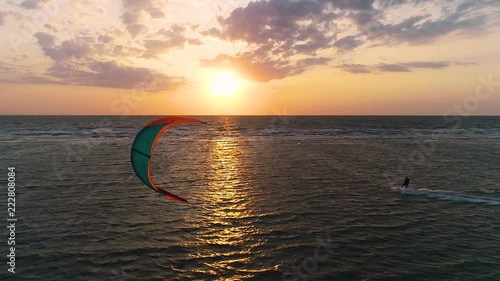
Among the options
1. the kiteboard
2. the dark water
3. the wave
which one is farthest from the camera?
the kiteboard

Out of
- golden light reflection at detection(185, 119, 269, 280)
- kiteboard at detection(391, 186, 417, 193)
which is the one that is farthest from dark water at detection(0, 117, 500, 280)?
kiteboard at detection(391, 186, 417, 193)

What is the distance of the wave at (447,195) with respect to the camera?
963 inches

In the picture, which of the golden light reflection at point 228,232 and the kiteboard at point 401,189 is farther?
the kiteboard at point 401,189

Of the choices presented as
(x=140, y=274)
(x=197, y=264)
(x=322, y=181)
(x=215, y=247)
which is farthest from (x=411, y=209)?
(x=140, y=274)

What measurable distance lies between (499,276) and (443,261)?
206 centimetres

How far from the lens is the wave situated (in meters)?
24.5

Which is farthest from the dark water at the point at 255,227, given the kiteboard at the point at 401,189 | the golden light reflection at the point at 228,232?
the kiteboard at the point at 401,189

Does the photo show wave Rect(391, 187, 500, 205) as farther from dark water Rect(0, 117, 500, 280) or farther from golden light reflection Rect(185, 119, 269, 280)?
golden light reflection Rect(185, 119, 269, 280)

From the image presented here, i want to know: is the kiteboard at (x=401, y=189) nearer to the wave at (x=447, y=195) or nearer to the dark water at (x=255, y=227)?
the wave at (x=447, y=195)

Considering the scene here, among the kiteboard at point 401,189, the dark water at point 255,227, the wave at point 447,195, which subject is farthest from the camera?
the kiteboard at point 401,189

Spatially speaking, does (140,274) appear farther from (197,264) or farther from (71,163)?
(71,163)

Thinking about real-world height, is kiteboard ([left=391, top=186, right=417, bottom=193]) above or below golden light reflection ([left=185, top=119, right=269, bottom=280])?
above

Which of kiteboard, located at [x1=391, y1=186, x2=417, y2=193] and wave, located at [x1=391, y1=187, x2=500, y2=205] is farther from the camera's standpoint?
kiteboard, located at [x1=391, y1=186, x2=417, y2=193]

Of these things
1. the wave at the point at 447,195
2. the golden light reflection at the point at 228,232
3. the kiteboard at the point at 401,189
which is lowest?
the golden light reflection at the point at 228,232
